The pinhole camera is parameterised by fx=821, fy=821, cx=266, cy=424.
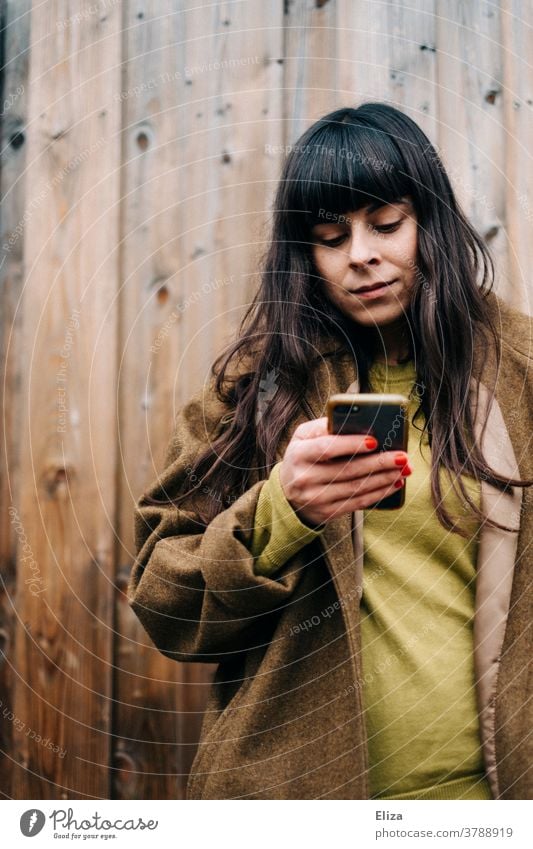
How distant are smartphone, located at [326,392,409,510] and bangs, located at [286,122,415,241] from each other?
7.6 inches

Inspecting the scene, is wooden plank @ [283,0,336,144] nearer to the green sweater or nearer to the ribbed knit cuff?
the green sweater

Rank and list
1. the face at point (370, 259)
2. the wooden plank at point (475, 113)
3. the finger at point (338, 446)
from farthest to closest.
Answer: the wooden plank at point (475, 113) < the face at point (370, 259) < the finger at point (338, 446)

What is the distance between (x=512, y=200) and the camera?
41.1 inches

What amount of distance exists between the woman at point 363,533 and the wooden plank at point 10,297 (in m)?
0.32

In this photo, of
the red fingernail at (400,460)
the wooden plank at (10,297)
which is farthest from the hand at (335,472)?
the wooden plank at (10,297)

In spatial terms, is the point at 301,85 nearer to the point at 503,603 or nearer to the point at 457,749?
the point at 503,603

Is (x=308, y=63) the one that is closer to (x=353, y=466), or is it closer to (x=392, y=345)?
(x=392, y=345)

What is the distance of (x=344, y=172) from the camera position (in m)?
0.72

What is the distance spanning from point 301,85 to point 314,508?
2.06ft

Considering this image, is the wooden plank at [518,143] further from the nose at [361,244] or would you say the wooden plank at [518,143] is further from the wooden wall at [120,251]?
the nose at [361,244]

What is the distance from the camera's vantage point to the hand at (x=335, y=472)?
0.64m

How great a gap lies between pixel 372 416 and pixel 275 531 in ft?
0.42

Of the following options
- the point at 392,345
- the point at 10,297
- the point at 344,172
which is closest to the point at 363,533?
the point at 392,345
